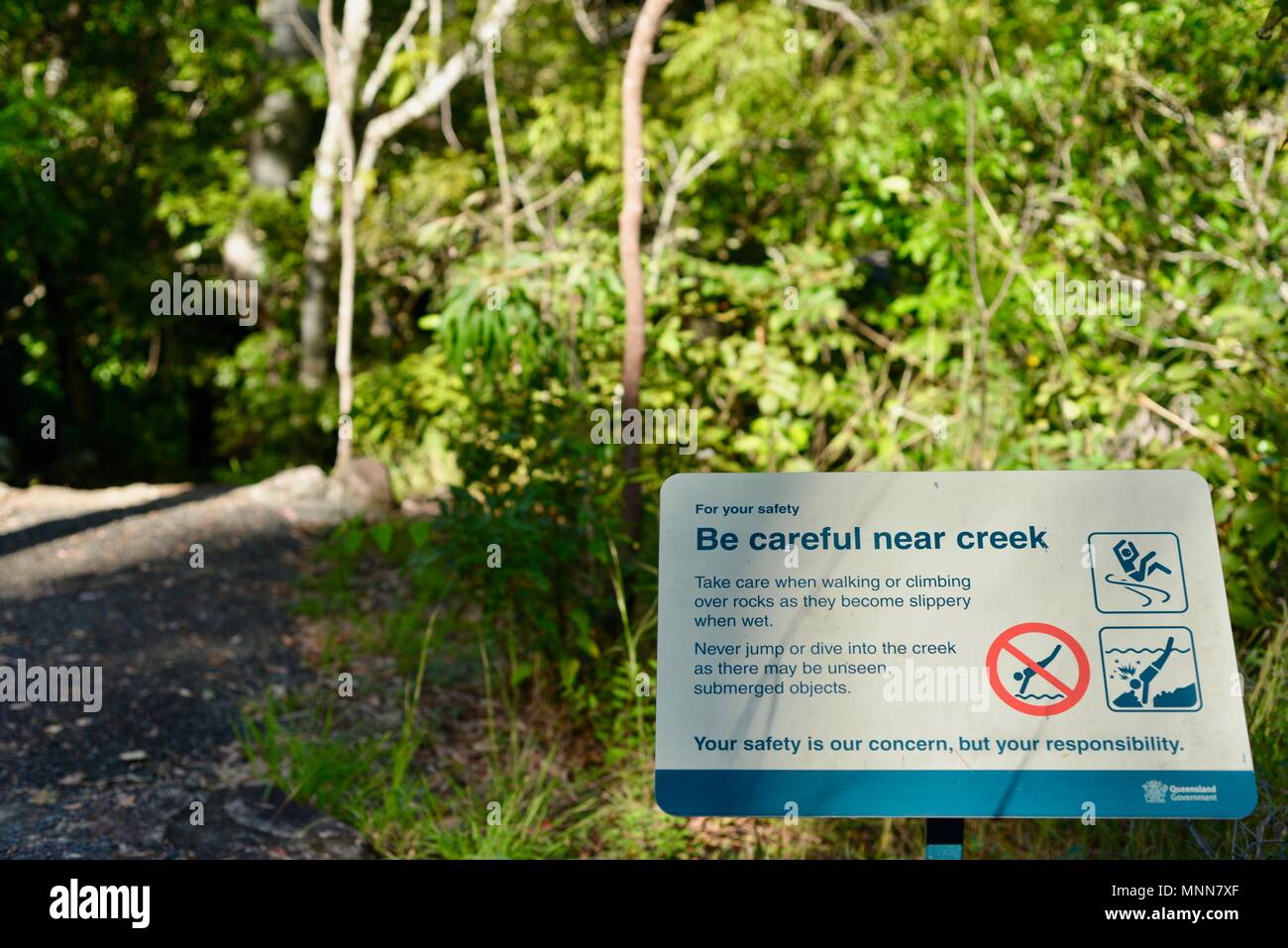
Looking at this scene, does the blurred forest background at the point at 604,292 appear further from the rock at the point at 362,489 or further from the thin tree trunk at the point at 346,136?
the rock at the point at 362,489

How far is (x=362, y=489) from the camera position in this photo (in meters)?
6.29

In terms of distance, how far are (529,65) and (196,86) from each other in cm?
275

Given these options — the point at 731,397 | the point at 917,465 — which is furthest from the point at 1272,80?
the point at 731,397

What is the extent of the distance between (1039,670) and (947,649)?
0.56ft

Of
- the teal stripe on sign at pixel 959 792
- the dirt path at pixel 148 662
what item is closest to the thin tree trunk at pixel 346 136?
the dirt path at pixel 148 662

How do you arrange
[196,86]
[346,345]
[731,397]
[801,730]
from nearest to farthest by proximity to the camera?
[801,730] → [731,397] → [346,345] → [196,86]

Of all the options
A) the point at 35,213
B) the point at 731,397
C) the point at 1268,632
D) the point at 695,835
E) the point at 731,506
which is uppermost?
the point at 35,213

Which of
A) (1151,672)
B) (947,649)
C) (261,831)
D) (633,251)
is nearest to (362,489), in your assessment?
(633,251)

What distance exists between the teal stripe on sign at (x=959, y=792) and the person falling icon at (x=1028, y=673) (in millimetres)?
155

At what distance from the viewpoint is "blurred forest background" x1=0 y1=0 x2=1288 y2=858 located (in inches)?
139

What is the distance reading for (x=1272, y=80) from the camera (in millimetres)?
5016
